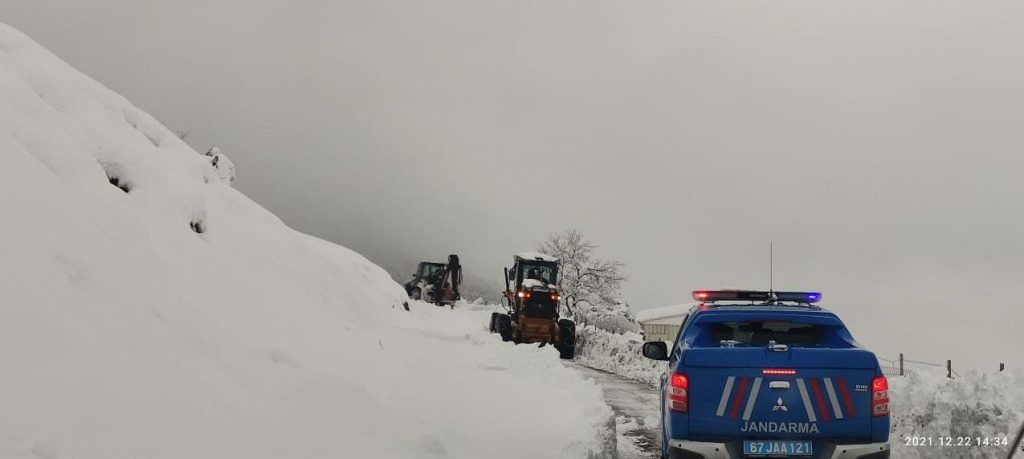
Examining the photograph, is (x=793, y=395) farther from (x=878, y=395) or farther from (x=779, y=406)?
(x=878, y=395)

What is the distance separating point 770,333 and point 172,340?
572cm

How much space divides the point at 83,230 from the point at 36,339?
2.83 meters

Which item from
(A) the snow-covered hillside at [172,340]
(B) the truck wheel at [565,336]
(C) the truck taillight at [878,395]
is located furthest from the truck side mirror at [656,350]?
(B) the truck wheel at [565,336]

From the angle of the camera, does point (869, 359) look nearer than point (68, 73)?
Yes

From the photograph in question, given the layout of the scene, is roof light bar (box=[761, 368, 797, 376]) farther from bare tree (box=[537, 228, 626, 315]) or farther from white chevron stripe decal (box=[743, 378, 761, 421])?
bare tree (box=[537, 228, 626, 315])

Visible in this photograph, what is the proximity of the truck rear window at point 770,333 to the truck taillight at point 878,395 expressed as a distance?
94 cm

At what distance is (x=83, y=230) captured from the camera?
7211 mm

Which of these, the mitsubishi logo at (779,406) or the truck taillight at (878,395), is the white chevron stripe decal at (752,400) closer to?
the mitsubishi logo at (779,406)

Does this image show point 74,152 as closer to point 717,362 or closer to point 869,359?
point 717,362

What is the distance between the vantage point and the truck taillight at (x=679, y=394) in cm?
505

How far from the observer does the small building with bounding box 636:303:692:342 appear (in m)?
45.8

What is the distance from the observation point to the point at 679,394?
512 cm

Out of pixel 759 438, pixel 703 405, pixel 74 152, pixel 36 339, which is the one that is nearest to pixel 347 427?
pixel 36 339

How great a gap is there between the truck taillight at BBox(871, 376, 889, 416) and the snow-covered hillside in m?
3.16
